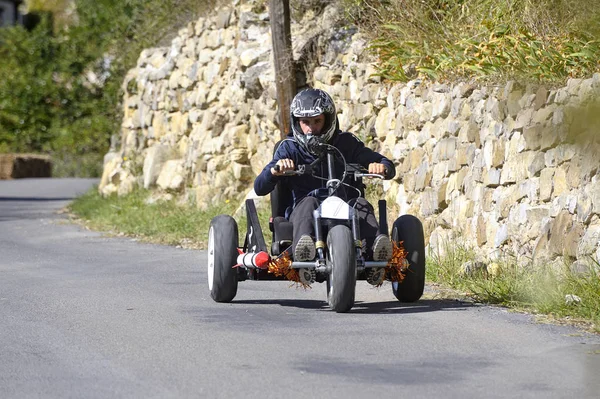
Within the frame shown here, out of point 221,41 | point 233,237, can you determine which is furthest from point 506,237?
point 221,41

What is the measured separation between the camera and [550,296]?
866 cm

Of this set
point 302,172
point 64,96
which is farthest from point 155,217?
point 64,96

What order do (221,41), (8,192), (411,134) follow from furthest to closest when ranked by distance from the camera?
(8,192), (221,41), (411,134)

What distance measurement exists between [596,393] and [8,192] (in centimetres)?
2358

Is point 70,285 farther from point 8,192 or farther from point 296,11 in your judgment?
point 8,192

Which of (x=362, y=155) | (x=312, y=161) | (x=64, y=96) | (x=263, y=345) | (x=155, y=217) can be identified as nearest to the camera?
(x=263, y=345)

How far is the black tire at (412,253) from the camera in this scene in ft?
29.1

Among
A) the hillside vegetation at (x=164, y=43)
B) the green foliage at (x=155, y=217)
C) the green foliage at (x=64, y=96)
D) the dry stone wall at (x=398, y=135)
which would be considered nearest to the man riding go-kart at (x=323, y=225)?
the dry stone wall at (x=398, y=135)

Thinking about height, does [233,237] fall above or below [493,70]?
below

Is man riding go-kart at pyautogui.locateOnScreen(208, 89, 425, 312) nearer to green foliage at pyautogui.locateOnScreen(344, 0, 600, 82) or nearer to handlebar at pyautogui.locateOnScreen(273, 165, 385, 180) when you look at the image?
handlebar at pyautogui.locateOnScreen(273, 165, 385, 180)

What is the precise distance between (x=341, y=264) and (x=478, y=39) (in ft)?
16.2

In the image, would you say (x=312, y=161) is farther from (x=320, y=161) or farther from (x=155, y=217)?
(x=155, y=217)

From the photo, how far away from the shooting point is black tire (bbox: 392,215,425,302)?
8.88 m

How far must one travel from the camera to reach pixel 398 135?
13.6 m
